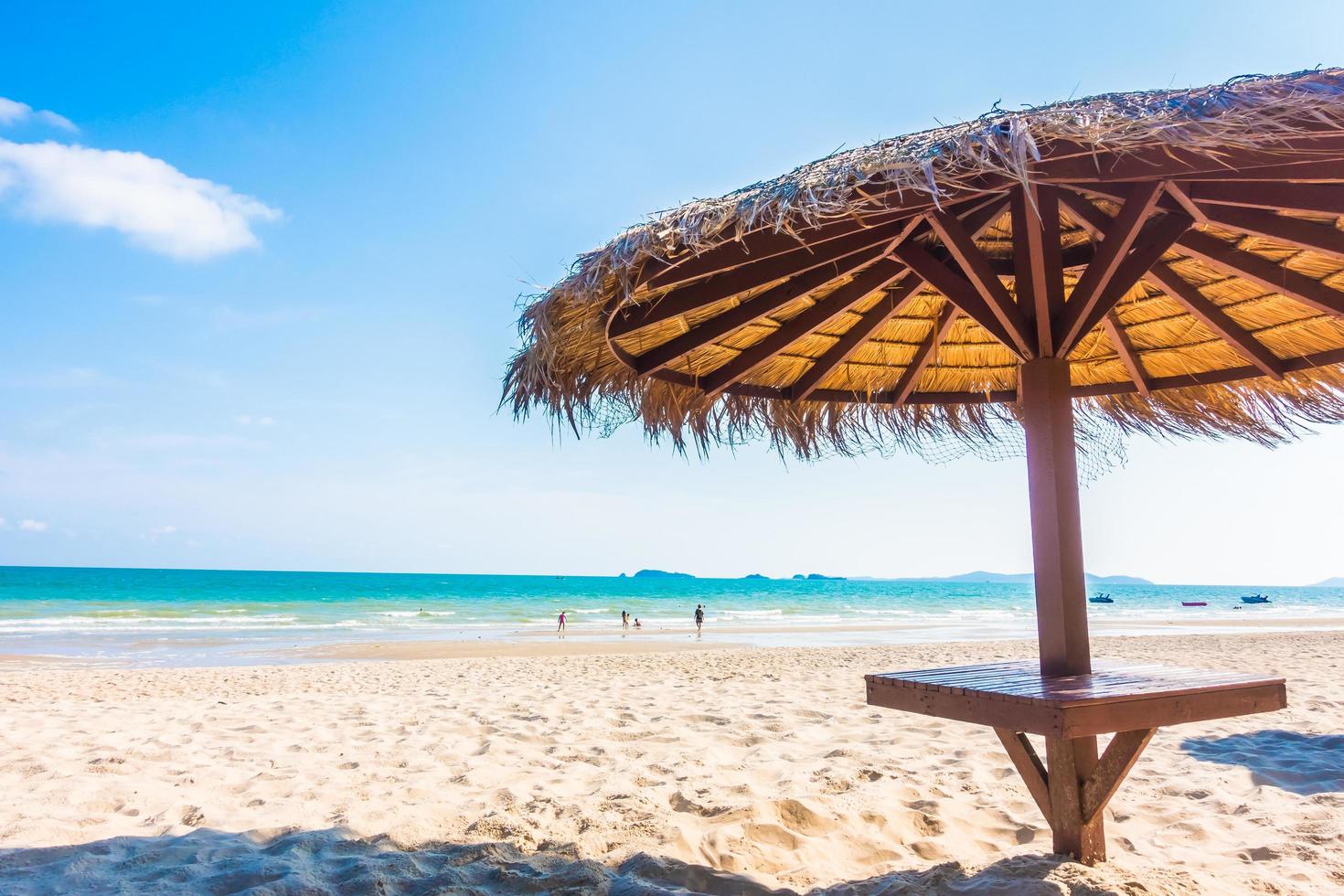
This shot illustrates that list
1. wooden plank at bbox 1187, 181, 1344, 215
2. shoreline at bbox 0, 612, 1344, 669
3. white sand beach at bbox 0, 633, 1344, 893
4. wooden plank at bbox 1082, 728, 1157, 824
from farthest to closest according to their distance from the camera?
shoreline at bbox 0, 612, 1344, 669 → white sand beach at bbox 0, 633, 1344, 893 → wooden plank at bbox 1082, 728, 1157, 824 → wooden plank at bbox 1187, 181, 1344, 215

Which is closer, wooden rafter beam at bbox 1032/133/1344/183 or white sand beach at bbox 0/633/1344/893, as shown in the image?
wooden rafter beam at bbox 1032/133/1344/183

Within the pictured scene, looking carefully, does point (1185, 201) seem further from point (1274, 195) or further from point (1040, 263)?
point (1040, 263)

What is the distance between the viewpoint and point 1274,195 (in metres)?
2.30

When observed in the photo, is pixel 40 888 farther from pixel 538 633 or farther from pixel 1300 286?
pixel 538 633

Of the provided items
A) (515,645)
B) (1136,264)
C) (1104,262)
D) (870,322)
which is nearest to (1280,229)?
(1136,264)

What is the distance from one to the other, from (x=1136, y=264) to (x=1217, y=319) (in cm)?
82

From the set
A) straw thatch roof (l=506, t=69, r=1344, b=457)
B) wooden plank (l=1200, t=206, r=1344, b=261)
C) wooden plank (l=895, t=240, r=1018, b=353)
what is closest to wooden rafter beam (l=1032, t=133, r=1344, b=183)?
straw thatch roof (l=506, t=69, r=1344, b=457)

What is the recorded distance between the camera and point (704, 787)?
3705mm

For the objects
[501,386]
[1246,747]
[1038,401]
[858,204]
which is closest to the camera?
[858,204]

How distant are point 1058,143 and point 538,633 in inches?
829

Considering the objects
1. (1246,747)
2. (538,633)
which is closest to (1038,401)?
(1246,747)

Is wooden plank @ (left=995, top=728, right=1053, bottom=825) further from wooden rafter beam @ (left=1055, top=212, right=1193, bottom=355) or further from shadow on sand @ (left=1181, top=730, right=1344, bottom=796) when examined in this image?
shadow on sand @ (left=1181, top=730, right=1344, bottom=796)

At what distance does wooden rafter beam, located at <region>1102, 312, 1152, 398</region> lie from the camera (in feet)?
10.7

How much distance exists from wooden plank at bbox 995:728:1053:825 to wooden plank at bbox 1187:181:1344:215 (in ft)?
5.36
